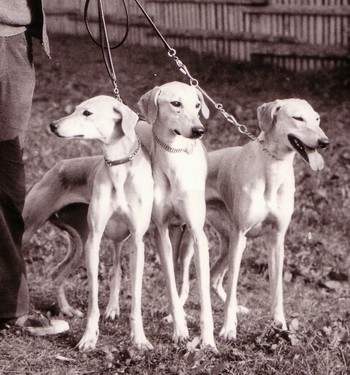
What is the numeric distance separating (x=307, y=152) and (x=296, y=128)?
0.54 feet

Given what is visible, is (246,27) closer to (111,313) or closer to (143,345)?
(111,313)

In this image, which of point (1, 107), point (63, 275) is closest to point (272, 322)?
point (63, 275)

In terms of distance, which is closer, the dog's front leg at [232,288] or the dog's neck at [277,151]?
the dog's neck at [277,151]

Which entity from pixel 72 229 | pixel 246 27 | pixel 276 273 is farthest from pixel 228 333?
pixel 246 27

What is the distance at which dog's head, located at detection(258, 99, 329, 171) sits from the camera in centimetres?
554

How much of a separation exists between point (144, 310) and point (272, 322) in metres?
1.16

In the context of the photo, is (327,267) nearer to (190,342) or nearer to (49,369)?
(190,342)

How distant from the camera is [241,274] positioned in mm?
7922

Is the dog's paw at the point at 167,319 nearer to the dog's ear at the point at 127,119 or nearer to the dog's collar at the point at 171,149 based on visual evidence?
the dog's collar at the point at 171,149

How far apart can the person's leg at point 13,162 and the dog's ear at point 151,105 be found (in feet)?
2.93

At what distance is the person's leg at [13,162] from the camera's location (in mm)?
5922

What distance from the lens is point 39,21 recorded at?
599 centimetres

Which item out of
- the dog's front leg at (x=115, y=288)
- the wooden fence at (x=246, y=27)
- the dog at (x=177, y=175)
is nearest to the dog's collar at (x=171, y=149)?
the dog at (x=177, y=175)

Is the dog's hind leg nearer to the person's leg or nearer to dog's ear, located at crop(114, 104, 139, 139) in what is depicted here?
the person's leg
